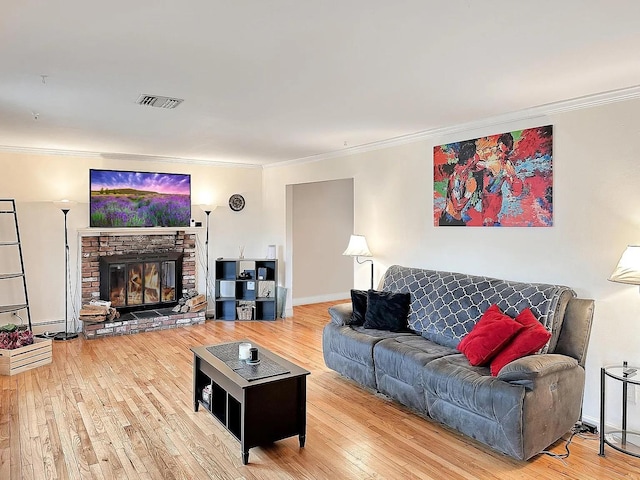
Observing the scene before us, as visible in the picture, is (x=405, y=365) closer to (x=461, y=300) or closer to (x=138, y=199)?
(x=461, y=300)

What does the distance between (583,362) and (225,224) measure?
5.52m

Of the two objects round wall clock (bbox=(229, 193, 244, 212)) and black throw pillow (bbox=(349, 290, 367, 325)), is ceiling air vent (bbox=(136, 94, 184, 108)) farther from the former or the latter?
round wall clock (bbox=(229, 193, 244, 212))

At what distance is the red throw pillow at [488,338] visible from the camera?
334 centimetres

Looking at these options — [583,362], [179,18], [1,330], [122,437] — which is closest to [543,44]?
[179,18]

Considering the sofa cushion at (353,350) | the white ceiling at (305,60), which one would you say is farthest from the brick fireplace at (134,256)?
the sofa cushion at (353,350)

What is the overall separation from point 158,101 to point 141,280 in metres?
3.75

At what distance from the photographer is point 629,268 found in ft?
10.1

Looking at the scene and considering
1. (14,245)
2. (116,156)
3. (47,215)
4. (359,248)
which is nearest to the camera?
(359,248)

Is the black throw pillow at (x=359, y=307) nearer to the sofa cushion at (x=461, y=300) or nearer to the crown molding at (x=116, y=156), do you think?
the sofa cushion at (x=461, y=300)

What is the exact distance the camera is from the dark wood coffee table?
117 inches

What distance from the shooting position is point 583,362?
3.41 meters

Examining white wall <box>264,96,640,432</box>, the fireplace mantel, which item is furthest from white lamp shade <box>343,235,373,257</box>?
the fireplace mantel

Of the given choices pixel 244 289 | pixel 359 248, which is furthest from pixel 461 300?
pixel 244 289

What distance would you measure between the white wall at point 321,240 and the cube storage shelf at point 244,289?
95cm
